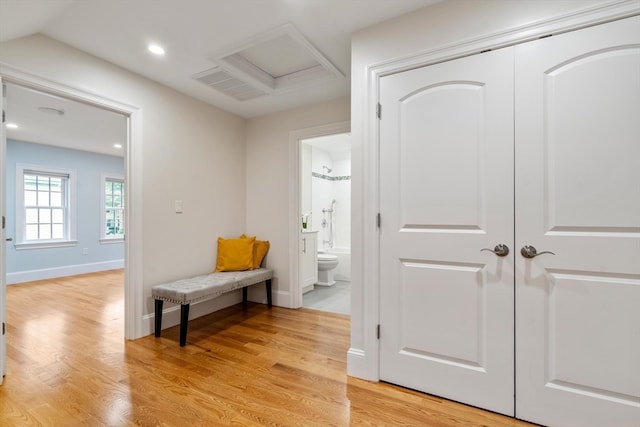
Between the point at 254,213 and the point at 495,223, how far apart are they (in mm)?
2895

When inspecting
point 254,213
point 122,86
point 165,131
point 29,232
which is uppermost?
point 122,86

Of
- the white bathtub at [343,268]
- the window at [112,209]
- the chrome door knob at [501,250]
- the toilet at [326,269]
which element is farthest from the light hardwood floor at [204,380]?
the window at [112,209]

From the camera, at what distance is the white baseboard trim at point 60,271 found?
4.99 metres

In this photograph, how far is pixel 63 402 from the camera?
1.76m

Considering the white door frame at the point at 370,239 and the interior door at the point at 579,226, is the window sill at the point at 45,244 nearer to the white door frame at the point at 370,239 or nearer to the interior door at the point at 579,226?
the white door frame at the point at 370,239

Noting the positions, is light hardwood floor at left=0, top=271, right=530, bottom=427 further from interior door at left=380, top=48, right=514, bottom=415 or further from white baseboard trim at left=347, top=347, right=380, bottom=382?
interior door at left=380, top=48, right=514, bottom=415

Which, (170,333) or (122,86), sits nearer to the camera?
(122,86)

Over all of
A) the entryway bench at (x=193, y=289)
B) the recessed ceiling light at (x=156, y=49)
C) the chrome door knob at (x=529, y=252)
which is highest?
the recessed ceiling light at (x=156, y=49)

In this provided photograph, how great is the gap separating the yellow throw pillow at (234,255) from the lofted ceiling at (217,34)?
1.65 metres

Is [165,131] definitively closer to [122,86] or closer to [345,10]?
[122,86]

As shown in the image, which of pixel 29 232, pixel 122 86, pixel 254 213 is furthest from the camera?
pixel 29 232

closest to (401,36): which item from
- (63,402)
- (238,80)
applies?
(238,80)

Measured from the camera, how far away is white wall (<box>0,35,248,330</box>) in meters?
2.26

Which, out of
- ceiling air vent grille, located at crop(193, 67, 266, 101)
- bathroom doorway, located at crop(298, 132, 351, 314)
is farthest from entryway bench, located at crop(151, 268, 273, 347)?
ceiling air vent grille, located at crop(193, 67, 266, 101)
